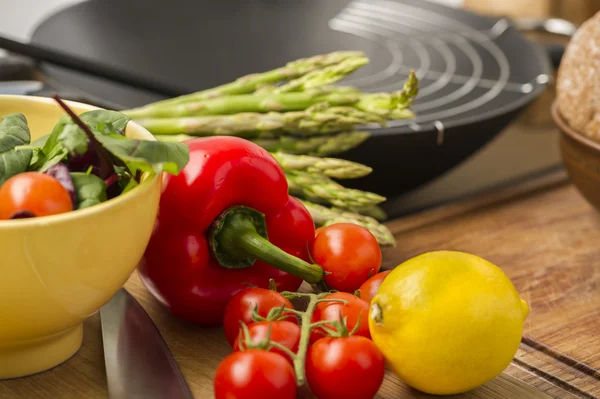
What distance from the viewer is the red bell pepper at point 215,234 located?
92 cm

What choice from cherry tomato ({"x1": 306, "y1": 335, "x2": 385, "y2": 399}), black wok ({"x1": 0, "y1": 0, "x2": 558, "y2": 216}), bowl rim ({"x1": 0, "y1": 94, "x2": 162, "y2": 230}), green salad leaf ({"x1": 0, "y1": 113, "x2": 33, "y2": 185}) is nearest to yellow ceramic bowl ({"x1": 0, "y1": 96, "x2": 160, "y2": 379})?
bowl rim ({"x1": 0, "y1": 94, "x2": 162, "y2": 230})

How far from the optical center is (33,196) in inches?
28.5

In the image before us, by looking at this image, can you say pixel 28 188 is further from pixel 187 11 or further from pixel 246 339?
pixel 187 11

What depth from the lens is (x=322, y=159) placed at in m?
1.21

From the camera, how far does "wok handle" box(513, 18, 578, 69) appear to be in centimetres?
195

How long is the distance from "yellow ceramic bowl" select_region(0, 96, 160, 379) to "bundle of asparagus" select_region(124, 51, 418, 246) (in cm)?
43

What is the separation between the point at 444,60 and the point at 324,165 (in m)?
0.80

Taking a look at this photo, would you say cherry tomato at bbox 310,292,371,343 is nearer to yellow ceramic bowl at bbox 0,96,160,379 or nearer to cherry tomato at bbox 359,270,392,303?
cherry tomato at bbox 359,270,392,303

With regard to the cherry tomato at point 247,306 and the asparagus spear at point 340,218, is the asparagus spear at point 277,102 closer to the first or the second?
the asparagus spear at point 340,218

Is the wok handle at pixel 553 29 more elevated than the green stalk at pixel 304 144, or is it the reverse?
the green stalk at pixel 304 144

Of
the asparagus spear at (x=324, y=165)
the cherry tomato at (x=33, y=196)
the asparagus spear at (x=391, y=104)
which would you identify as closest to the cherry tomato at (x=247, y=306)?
the cherry tomato at (x=33, y=196)

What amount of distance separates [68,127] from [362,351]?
366mm

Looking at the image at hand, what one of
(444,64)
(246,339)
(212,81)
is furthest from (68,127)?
(444,64)

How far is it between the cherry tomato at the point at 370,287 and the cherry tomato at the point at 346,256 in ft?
0.11
